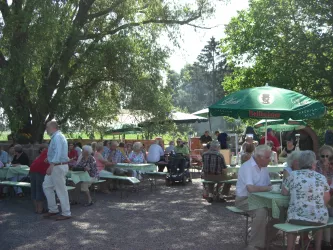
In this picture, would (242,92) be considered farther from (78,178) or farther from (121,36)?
(121,36)

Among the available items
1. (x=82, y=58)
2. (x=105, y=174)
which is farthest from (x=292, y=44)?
(x=105, y=174)

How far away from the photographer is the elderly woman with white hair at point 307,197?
5.39 metres

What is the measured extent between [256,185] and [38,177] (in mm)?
4579

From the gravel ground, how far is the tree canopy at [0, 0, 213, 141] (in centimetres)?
396

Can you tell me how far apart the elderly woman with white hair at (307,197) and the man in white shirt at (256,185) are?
59 cm

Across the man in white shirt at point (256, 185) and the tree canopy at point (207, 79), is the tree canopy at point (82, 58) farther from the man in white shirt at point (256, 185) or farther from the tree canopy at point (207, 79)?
the tree canopy at point (207, 79)

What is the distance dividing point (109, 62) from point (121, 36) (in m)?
0.97

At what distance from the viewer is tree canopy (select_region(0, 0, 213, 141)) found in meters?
13.3

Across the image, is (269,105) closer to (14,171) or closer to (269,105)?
(269,105)

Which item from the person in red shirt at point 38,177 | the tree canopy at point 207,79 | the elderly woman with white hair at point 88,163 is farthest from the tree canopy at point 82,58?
the tree canopy at point 207,79

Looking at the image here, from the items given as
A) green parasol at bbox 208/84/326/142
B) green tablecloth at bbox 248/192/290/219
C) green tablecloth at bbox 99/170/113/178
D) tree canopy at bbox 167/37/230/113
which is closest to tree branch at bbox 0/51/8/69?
green tablecloth at bbox 99/170/113/178

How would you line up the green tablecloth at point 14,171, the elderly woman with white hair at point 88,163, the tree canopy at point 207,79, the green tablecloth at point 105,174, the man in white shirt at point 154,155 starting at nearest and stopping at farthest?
1. the elderly woman with white hair at point 88,163
2. the green tablecloth at point 14,171
3. the green tablecloth at point 105,174
4. the man in white shirt at point 154,155
5. the tree canopy at point 207,79

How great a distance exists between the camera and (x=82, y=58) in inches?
606

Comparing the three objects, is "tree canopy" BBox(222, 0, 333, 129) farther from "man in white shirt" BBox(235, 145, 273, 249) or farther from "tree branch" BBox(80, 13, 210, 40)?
"man in white shirt" BBox(235, 145, 273, 249)
